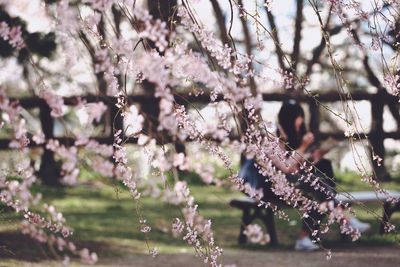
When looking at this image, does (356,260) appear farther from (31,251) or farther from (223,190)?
(223,190)

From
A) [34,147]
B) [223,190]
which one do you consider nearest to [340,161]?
[223,190]

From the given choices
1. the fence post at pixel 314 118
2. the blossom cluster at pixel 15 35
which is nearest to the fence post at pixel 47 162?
the fence post at pixel 314 118

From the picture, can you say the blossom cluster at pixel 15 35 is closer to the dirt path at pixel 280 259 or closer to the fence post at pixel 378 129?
the dirt path at pixel 280 259

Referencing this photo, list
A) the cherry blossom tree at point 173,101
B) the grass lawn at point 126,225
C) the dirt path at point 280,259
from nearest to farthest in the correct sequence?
the cherry blossom tree at point 173,101, the dirt path at point 280,259, the grass lawn at point 126,225

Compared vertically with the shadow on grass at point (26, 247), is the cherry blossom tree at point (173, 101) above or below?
above

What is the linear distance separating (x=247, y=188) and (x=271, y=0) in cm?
82

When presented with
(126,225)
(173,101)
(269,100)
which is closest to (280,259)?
(126,225)

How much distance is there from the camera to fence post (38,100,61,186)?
9.82 metres

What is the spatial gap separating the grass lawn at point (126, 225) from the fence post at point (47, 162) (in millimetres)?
293

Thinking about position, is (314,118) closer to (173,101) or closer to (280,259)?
(280,259)

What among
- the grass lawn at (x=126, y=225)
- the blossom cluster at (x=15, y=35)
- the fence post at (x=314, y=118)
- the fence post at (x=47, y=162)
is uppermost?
the fence post at (x=314, y=118)

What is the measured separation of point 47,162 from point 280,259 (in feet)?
16.9

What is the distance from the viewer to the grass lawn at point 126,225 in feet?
19.3

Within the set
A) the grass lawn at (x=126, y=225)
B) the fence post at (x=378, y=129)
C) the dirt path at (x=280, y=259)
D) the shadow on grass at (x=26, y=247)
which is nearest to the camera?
the dirt path at (x=280, y=259)
